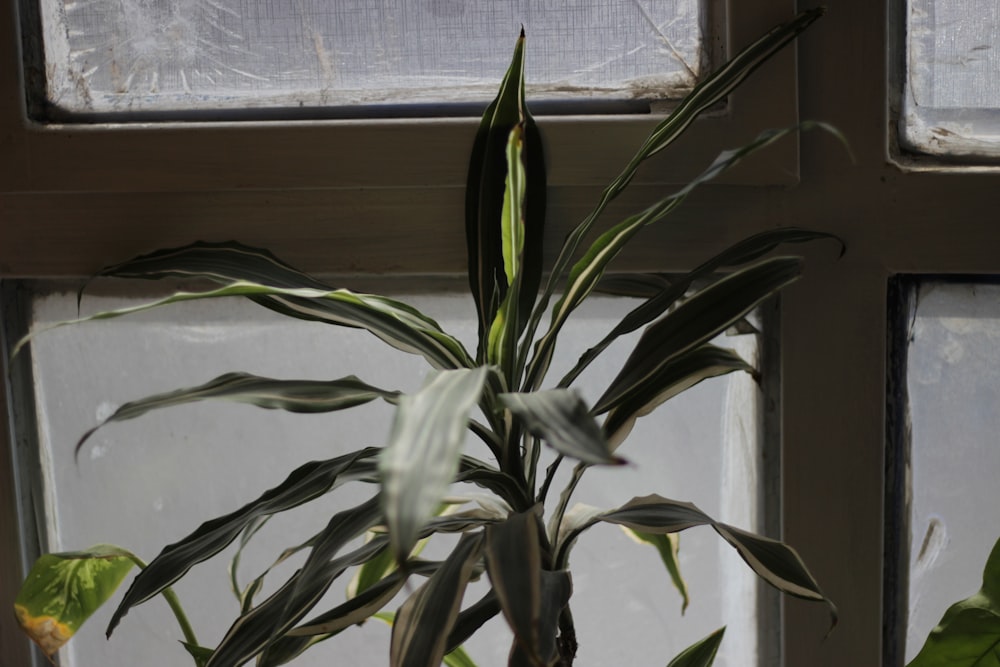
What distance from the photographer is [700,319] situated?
0.62 m

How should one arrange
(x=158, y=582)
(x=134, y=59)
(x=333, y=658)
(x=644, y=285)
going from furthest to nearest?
(x=333, y=658), (x=134, y=59), (x=644, y=285), (x=158, y=582)

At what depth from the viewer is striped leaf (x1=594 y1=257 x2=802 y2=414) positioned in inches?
24.1

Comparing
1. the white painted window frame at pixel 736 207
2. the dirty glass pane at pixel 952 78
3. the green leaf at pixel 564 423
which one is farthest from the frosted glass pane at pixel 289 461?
the green leaf at pixel 564 423

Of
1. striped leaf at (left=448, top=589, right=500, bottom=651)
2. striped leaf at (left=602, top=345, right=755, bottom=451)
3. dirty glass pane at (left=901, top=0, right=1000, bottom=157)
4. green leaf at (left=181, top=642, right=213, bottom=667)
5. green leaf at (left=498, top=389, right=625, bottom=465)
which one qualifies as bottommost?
green leaf at (left=181, top=642, right=213, bottom=667)

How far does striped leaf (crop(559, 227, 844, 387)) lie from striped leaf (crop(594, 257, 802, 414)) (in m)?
0.02

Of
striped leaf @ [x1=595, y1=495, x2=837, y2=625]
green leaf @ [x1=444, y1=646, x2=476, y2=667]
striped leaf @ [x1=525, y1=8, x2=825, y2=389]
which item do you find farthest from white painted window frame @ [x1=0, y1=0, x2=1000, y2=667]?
green leaf @ [x1=444, y1=646, x2=476, y2=667]

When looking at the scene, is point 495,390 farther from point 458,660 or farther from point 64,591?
point 64,591

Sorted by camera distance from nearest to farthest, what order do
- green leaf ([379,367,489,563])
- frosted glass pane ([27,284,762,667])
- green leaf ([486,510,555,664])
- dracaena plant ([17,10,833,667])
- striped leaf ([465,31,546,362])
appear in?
green leaf ([379,367,489,563]), green leaf ([486,510,555,664]), dracaena plant ([17,10,833,667]), striped leaf ([465,31,546,362]), frosted glass pane ([27,284,762,667])

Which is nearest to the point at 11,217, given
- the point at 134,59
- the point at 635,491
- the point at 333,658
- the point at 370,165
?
the point at 134,59

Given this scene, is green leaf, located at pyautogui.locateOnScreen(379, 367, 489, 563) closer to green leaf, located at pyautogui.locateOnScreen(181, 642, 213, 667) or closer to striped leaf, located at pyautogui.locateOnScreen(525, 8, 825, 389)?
striped leaf, located at pyautogui.locateOnScreen(525, 8, 825, 389)

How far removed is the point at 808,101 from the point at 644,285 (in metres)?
0.24

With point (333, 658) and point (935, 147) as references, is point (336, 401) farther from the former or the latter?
point (935, 147)

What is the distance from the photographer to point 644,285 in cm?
75

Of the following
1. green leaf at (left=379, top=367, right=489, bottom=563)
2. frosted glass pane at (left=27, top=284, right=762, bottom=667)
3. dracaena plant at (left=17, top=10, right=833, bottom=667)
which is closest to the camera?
green leaf at (left=379, top=367, right=489, bottom=563)
